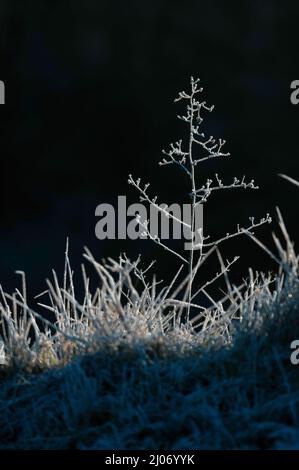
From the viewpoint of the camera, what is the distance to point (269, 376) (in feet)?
10.5

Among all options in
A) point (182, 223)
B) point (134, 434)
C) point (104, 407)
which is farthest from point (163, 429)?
point (182, 223)

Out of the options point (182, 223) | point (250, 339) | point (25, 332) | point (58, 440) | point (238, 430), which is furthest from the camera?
point (182, 223)

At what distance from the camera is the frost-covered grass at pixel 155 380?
2.96 metres

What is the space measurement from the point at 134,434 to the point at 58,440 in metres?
0.32

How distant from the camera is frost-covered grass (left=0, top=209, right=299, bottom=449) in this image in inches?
117

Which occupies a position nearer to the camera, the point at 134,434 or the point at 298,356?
the point at 134,434

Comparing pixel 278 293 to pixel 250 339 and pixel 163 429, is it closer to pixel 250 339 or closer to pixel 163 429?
pixel 250 339

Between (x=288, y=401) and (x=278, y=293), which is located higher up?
(x=278, y=293)

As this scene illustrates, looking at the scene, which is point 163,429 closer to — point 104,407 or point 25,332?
point 104,407

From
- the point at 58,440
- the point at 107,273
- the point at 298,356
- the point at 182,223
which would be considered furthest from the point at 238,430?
the point at 182,223

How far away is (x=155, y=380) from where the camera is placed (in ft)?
10.7

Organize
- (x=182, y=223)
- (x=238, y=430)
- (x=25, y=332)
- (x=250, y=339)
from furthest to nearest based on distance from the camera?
(x=182, y=223) → (x=25, y=332) → (x=250, y=339) → (x=238, y=430)

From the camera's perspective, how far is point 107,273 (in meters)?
3.59
